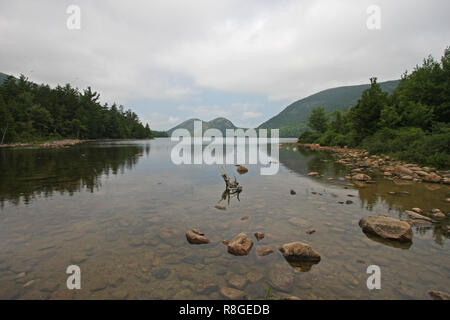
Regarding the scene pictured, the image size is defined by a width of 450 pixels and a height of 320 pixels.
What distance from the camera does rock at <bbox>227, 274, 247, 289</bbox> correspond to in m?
4.92

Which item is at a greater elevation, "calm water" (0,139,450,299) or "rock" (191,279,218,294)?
"calm water" (0,139,450,299)

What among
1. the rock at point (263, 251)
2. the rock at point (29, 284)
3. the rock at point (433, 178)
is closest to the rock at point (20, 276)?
the rock at point (29, 284)

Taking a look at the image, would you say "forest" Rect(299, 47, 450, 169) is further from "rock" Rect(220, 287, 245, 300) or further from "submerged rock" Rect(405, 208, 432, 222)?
"rock" Rect(220, 287, 245, 300)

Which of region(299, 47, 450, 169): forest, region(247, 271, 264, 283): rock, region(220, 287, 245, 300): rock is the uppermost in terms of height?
region(299, 47, 450, 169): forest

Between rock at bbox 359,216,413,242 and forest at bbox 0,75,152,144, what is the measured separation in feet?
267

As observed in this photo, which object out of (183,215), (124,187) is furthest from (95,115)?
(183,215)

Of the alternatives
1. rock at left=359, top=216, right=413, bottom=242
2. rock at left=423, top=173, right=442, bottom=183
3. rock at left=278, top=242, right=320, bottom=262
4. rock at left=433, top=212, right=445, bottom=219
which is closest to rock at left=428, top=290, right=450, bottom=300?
rock at left=278, top=242, right=320, bottom=262

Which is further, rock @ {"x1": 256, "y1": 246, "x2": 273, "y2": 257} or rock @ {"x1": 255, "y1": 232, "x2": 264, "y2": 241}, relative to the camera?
rock @ {"x1": 255, "y1": 232, "x2": 264, "y2": 241}

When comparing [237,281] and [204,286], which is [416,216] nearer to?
[237,281]

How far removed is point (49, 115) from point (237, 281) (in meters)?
103

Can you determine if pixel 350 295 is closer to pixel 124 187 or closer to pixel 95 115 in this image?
pixel 124 187

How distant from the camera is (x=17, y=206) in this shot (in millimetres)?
10320

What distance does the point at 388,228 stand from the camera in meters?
7.27

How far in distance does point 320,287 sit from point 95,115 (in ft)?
444
